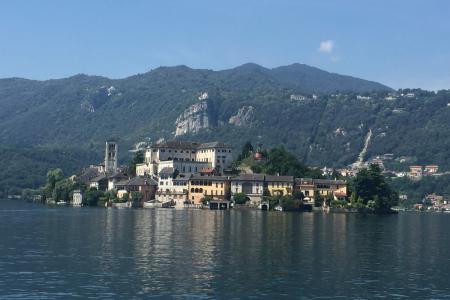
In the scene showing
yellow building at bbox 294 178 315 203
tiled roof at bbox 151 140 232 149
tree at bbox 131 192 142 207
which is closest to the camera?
yellow building at bbox 294 178 315 203

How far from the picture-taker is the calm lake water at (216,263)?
48.2m

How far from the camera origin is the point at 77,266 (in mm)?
56625

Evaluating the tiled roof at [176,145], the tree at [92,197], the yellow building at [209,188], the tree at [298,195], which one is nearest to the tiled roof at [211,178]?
the yellow building at [209,188]

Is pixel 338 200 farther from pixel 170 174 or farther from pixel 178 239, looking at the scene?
pixel 178 239

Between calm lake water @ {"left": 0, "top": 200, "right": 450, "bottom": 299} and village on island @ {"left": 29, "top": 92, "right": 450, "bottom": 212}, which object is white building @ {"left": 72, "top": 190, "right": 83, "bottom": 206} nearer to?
village on island @ {"left": 29, "top": 92, "right": 450, "bottom": 212}

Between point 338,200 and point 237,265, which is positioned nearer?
point 237,265

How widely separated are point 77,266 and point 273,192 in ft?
350

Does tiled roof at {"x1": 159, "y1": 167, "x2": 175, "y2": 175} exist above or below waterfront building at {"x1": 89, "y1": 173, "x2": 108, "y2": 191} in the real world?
above

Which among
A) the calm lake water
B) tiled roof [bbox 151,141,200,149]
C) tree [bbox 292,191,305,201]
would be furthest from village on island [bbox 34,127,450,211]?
the calm lake water

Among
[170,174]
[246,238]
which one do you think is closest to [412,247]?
[246,238]

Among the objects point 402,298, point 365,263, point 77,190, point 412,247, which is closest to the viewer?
point 402,298

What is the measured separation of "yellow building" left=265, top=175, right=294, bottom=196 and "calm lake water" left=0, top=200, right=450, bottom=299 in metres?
66.2

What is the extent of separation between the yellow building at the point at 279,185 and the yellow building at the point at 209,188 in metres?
8.62

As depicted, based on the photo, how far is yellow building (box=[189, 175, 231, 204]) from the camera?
164875mm
